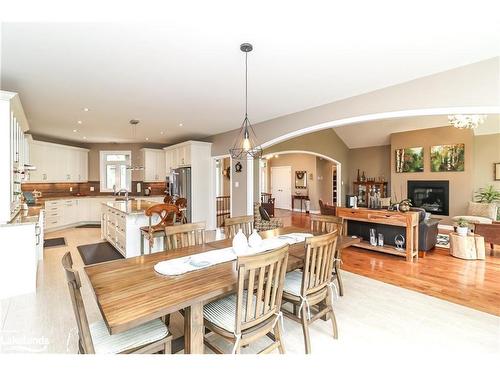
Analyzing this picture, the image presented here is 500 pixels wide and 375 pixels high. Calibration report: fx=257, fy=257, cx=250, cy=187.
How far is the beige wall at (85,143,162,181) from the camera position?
8125 millimetres

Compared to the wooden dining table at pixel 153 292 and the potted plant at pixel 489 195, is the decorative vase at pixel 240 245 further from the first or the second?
the potted plant at pixel 489 195

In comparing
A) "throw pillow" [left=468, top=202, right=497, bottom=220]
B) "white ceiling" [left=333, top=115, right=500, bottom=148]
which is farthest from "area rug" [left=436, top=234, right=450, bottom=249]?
"white ceiling" [left=333, top=115, right=500, bottom=148]

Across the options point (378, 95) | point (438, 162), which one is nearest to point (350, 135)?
point (438, 162)

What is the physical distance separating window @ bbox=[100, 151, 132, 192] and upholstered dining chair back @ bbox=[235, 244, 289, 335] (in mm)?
7629

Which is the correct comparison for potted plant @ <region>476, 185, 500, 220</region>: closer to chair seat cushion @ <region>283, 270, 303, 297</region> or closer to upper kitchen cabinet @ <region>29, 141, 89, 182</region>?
chair seat cushion @ <region>283, 270, 303, 297</region>

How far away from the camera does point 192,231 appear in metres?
2.74

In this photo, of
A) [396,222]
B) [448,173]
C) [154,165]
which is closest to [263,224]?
[396,222]

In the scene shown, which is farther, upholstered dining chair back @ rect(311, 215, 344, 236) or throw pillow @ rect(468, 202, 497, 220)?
throw pillow @ rect(468, 202, 497, 220)

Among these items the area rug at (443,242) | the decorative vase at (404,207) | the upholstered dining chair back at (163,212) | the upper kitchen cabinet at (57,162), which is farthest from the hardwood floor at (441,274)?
the upper kitchen cabinet at (57,162)

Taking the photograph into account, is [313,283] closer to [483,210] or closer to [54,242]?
[54,242]

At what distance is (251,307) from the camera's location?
5.36ft

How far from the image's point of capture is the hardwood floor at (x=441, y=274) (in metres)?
2.98

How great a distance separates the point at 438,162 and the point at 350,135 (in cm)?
276

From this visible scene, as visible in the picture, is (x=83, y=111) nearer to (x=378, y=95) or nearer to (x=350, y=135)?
(x=378, y=95)
